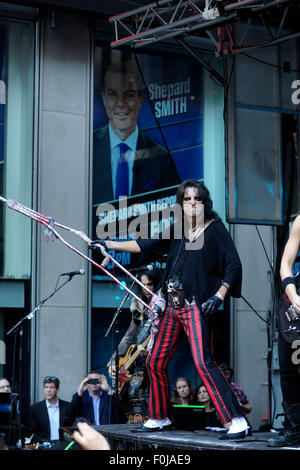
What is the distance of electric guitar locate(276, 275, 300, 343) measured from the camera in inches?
204

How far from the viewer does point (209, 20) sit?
8828mm

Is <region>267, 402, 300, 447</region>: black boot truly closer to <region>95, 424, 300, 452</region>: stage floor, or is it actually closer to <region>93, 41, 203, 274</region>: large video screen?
<region>95, 424, 300, 452</region>: stage floor

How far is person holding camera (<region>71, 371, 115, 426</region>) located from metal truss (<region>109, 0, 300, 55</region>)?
13.9 ft

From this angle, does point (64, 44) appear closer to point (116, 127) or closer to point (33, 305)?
point (116, 127)

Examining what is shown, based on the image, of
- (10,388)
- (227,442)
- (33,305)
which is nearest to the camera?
(227,442)

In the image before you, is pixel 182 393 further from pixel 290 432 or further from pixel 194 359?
pixel 290 432

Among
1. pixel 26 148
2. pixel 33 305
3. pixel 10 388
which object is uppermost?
pixel 26 148

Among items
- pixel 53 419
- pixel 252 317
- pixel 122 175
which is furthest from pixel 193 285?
pixel 252 317

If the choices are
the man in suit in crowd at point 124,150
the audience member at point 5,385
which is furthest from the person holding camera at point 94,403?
the man in suit in crowd at point 124,150

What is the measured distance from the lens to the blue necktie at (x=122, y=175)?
11.4m
